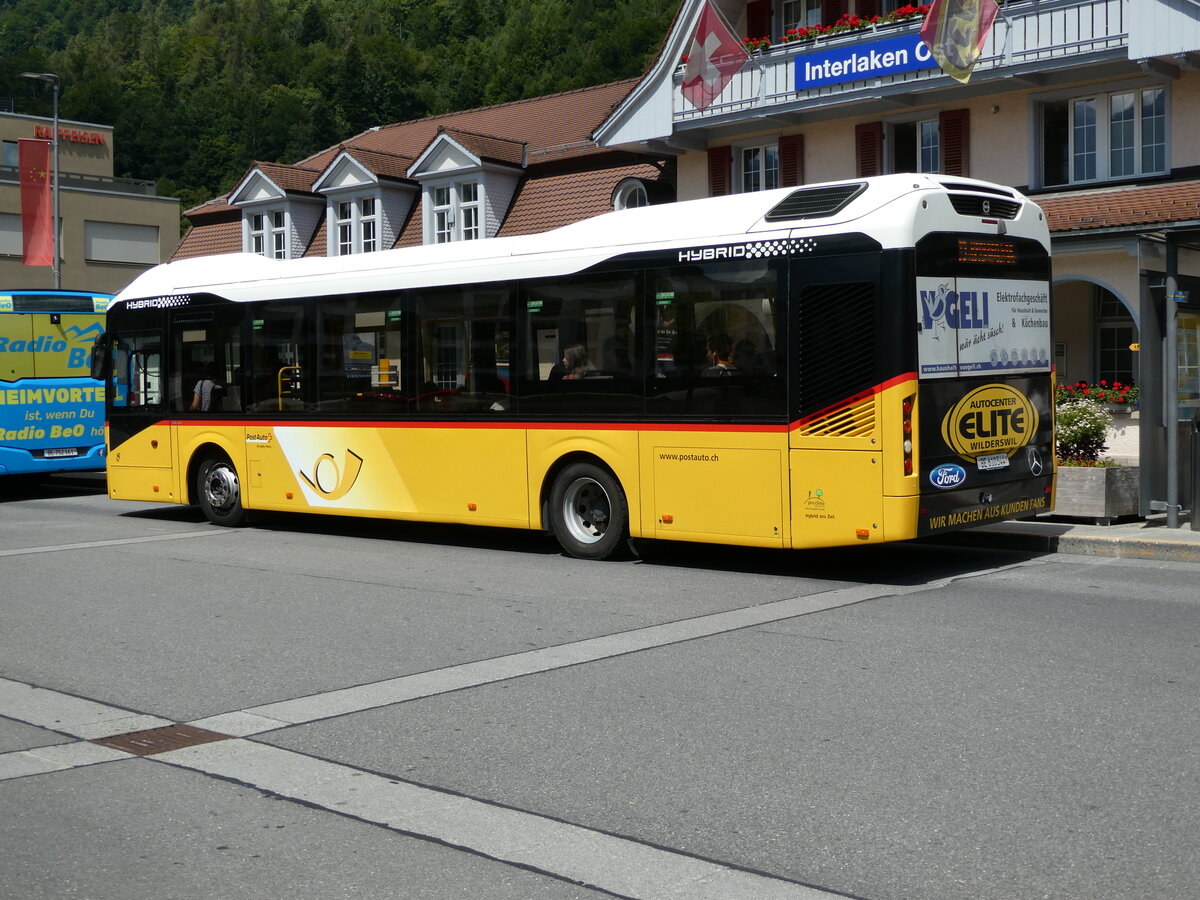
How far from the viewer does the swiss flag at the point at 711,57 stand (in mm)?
23312

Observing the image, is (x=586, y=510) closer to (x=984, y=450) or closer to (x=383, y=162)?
(x=984, y=450)

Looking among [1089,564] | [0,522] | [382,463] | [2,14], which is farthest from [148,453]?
[2,14]

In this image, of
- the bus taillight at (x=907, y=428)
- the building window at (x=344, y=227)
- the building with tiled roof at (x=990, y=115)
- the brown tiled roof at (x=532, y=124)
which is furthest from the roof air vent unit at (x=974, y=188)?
the building window at (x=344, y=227)

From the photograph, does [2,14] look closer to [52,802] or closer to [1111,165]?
[1111,165]

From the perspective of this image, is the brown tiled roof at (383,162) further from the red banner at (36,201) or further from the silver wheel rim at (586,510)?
the silver wheel rim at (586,510)

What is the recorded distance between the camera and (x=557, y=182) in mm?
31000

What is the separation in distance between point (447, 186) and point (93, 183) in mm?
33446

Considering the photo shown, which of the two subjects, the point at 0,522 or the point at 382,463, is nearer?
the point at 382,463

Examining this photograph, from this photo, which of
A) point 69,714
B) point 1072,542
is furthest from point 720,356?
point 69,714

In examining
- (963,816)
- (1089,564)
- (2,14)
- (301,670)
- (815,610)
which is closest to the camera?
(963,816)

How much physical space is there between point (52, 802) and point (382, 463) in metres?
8.69

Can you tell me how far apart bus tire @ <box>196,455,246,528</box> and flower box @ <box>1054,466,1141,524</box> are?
876 cm

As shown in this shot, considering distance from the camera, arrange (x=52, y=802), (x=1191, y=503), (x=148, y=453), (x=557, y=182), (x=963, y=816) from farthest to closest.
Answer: (x=557, y=182)
(x=148, y=453)
(x=1191, y=503)
(x=52, y=802)
(x=963, y=816)

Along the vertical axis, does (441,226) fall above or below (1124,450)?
above
